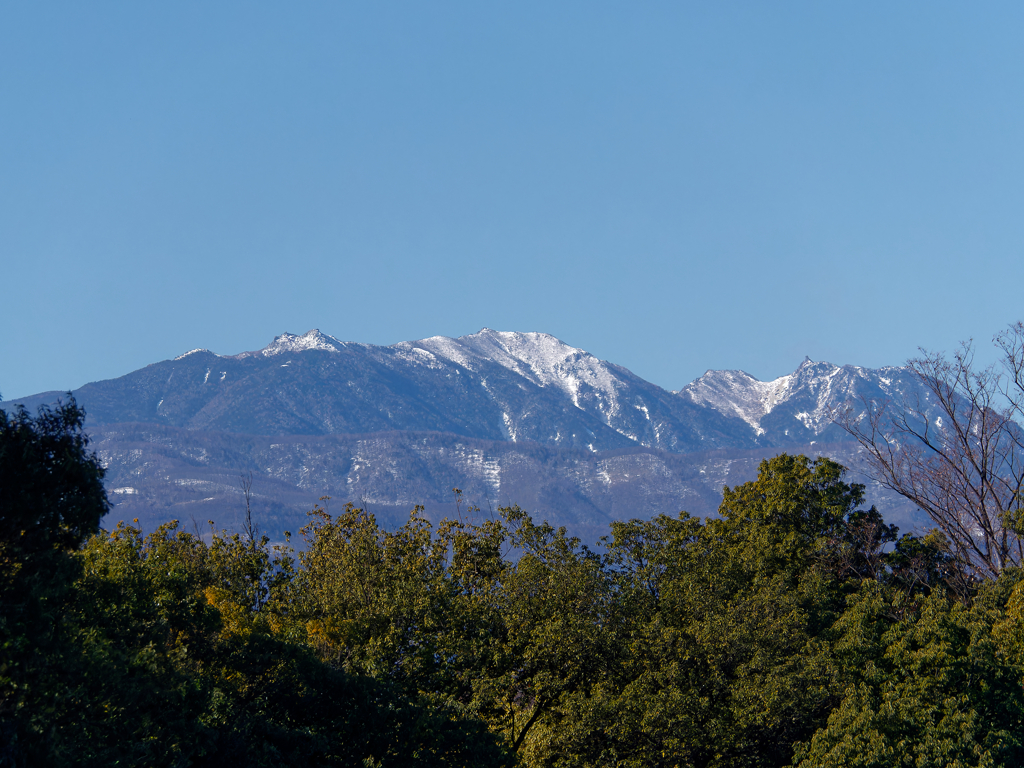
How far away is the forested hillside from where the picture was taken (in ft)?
75.8

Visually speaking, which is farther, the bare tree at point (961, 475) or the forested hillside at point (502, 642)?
the bare tree at point (961, 475)

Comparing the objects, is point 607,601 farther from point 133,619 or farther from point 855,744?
point 133,619

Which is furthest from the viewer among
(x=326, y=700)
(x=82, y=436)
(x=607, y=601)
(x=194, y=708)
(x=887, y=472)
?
(x=887, y=472)

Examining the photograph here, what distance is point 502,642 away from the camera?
42.6 metres

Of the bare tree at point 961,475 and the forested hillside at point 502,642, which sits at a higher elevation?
the bare tree at point 961,475

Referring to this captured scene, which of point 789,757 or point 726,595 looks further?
point 726,595

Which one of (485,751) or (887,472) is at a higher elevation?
(887,472)

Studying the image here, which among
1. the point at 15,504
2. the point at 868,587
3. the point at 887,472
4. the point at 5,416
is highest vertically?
the point at 887,472

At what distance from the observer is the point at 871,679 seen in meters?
39.5

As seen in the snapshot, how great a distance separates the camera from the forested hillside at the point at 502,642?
23.1 meters

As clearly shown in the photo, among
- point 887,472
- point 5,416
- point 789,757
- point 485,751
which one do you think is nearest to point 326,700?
point 485,751

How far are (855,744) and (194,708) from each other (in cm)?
2172

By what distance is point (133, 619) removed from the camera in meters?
28.1

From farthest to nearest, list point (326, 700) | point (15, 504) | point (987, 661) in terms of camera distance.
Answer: point (987, 661) → point (326, 700) → point (15, 504)
